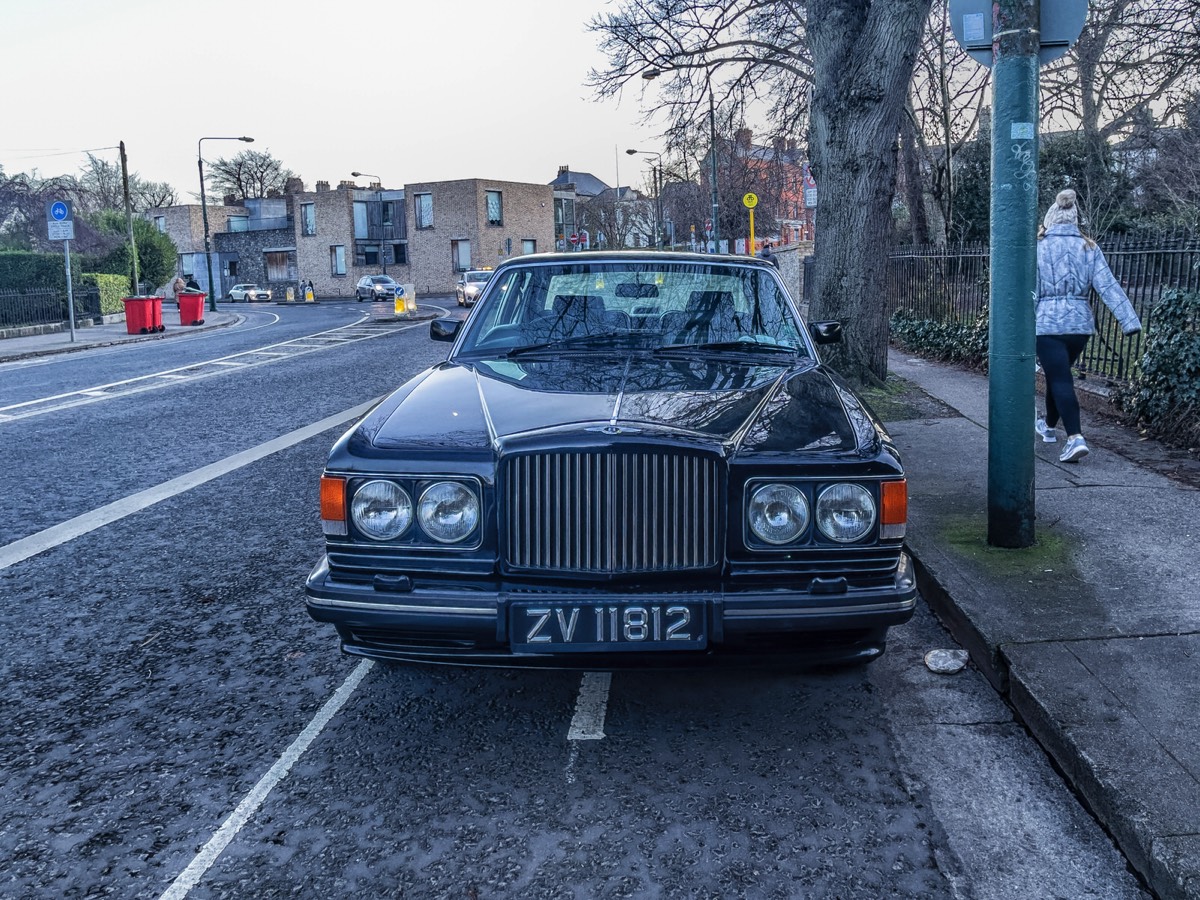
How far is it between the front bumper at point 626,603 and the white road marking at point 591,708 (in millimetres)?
428

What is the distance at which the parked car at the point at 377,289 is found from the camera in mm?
59469

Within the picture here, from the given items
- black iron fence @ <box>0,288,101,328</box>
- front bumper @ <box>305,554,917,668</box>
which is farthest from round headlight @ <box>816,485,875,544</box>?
black iron fence @ <box>0,288,101,328</box>

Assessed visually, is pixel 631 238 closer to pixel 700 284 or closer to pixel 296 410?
pixel 296 410

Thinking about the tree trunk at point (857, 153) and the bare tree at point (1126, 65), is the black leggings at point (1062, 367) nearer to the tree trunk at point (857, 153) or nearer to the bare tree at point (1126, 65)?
the tree trunk at point (857, 153)

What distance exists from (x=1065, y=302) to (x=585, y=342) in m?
4.10

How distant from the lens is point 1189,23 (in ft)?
47.9

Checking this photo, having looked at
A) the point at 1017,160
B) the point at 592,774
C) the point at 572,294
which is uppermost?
the point at 1017,160

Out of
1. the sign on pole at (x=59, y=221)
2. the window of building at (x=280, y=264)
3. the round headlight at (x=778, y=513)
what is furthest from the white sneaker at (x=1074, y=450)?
the window of building at (x=280, y=264)

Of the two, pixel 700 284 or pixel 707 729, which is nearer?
pixel 707 729

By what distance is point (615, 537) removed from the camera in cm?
311

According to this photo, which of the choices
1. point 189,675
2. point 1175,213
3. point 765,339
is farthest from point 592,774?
point 1175,213

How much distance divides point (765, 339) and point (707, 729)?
1.89m

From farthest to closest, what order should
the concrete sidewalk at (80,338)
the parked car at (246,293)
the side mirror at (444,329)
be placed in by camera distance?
the parked car at (246,293) < the concrete sidewalk at (80,338) < the side mirror at (444,329)

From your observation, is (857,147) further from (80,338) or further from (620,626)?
(80,338)
